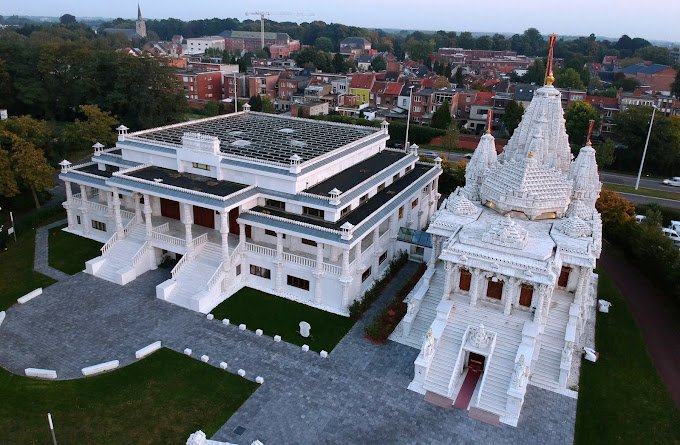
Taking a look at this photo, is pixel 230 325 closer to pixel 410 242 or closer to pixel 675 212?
pixel 410 242

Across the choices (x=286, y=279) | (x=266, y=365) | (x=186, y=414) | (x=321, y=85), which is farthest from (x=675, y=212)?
(x=321, y=85)

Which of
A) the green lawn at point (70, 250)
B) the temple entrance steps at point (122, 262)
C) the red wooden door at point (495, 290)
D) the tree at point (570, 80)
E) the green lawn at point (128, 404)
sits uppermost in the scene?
the tree at point (570, 80)

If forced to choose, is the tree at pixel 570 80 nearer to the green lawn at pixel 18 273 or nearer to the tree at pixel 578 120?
the tree at pixel 578 120

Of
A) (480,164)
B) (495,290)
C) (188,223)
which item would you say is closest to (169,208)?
(188,223)

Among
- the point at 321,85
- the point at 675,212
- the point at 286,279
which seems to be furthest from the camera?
the point at 321,85

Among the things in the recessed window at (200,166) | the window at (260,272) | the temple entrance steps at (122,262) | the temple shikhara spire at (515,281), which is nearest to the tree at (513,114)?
the temple shikhara spire at (515,281)
